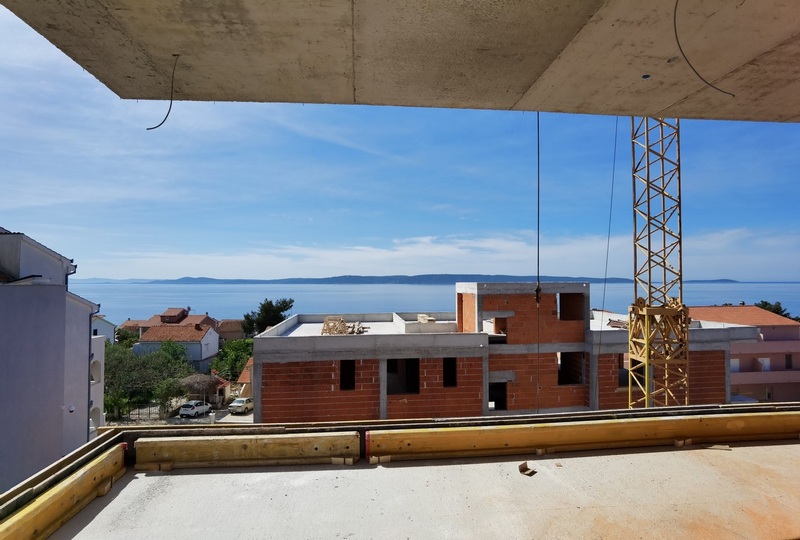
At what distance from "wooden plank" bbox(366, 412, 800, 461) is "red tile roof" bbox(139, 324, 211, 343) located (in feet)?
175

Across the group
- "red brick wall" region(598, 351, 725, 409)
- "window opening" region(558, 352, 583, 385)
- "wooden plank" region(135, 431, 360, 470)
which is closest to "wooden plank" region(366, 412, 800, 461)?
"wooden plank" region(135, 431, 360, 470)

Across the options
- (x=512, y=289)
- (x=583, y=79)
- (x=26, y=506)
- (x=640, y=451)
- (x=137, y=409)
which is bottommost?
(x=137, y=409)

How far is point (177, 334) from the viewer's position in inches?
1976

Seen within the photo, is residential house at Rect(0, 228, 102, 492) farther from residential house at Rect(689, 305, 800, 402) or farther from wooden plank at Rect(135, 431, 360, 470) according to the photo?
residential house at Rect(689, 305, 800, 402)

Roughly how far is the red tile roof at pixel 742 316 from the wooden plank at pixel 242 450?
1558 inches

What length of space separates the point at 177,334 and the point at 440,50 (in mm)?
56425

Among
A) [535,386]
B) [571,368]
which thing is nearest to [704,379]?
[571,368]

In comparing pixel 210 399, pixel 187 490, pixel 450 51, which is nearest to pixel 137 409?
pixel 210 399

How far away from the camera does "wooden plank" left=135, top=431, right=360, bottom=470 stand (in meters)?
3.43

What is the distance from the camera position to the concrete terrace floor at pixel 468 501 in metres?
2.62

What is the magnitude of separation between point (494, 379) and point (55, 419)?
14774 mm

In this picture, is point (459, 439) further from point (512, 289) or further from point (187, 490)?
point (512, 289)

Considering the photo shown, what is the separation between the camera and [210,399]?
1304 inches

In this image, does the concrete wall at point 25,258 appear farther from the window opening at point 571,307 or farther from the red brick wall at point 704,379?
the red brick wall at point 704,379
